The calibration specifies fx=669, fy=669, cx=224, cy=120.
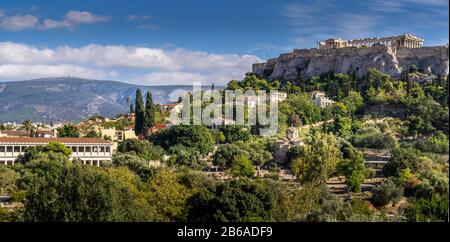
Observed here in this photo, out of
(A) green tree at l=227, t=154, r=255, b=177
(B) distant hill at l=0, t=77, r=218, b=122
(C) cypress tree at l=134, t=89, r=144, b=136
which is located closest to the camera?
(A) green tree at l=227, t=154, r=255, b=177

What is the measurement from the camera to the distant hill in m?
118

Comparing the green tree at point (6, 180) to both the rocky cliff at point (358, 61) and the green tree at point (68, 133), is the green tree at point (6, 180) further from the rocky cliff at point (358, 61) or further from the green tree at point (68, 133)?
the rocky cliff at point (358, 61)

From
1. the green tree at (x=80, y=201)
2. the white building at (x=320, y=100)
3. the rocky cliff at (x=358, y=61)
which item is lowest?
the green tree at (x=80, y=201)

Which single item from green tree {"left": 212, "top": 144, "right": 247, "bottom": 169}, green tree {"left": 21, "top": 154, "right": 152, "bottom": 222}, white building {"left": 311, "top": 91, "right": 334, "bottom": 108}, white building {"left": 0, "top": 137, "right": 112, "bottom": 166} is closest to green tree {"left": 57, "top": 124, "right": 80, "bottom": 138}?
white building {"left": 0, "top": 137, "right": 112, "bottom": 166}

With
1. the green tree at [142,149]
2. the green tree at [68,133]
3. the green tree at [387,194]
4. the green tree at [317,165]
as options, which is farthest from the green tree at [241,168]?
the green tree at [68,133]

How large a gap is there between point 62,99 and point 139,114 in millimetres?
87730

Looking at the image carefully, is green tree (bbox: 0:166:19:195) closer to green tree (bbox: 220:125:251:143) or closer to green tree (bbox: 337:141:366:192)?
green tree (bbox: 337:141:366:192)

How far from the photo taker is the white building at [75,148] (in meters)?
34.7

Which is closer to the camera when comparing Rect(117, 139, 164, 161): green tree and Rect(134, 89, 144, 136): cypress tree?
Rect(117, 139, 164, 161): green tree

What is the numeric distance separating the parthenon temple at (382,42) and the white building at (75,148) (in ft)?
101

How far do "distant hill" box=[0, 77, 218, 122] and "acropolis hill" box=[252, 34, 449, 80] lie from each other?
52.5 meters

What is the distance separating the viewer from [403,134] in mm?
39562

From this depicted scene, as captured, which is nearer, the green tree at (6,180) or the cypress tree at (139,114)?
the green tree at (6,180)
